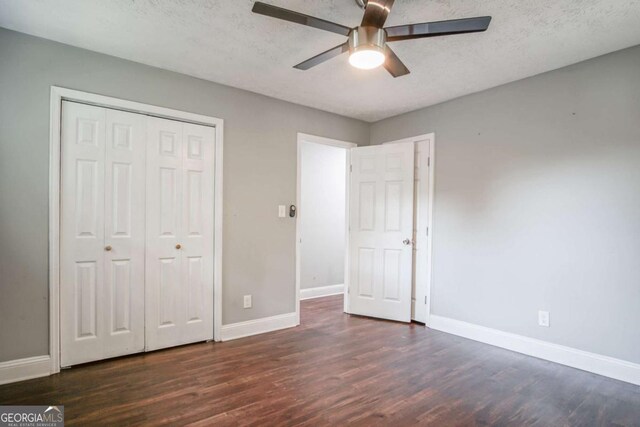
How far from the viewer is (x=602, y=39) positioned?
2.42m

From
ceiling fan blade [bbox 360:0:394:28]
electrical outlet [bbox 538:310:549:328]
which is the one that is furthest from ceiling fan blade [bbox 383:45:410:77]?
electrical outlet [bbox 538:310:549:328]

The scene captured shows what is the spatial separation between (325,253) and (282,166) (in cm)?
209

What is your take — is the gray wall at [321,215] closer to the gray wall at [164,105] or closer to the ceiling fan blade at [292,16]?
the gray wall at [164,105]

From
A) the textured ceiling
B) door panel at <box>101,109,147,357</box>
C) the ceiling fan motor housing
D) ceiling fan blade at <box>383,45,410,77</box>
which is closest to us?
the ceiling fan motor housing

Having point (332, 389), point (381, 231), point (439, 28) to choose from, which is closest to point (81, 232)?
point (332, 389)

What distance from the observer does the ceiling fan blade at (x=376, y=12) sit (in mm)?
1741

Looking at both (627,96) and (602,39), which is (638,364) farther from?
(602,39)

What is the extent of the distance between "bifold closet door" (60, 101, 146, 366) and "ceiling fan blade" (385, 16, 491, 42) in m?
2.25

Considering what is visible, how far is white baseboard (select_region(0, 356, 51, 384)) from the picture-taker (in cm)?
236

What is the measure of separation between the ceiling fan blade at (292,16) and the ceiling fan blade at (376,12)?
138 millimetres

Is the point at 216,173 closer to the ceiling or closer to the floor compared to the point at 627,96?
closer to the floor

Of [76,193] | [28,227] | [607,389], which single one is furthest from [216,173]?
[607,389]

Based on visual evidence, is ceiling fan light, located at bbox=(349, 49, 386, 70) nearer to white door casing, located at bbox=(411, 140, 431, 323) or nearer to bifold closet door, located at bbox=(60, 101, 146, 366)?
bifold closet door, located at bbox=(60, 101, 146, 366)

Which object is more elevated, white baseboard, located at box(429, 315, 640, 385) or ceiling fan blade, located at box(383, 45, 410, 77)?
ceiling fan blade, located at box(383, 45, 410, 77)
